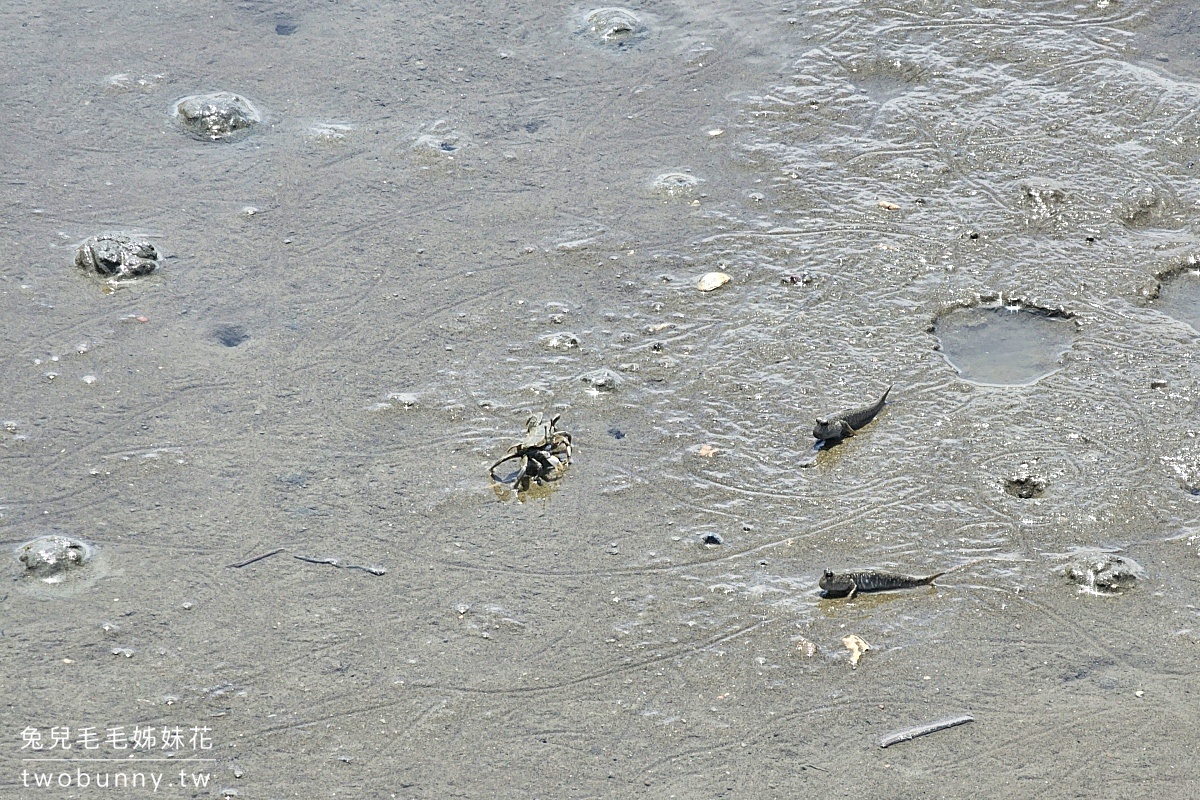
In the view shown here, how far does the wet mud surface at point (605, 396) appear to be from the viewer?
14.0ft

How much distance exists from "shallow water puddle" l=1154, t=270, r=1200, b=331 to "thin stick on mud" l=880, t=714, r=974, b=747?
98.6 inches

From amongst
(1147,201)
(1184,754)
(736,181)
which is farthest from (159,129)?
(1184,754)

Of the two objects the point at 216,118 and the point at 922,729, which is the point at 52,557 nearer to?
the point at 216,118

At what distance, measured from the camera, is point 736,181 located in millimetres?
6516

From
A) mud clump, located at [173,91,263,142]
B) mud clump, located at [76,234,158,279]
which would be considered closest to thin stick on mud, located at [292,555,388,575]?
mud clump, located at [76,234,158,279]

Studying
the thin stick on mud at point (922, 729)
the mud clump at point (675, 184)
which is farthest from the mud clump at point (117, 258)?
the thin stick on mud at point (922, 729)

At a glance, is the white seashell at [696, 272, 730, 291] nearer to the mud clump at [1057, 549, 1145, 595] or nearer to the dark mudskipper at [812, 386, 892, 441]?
the dark mudskipper at [812, 386, 892, 441]

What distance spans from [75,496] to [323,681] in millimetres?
1391

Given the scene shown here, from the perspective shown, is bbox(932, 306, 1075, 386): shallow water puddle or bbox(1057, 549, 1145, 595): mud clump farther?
bbox(932, 306, 1075, 386): shallow water puddle

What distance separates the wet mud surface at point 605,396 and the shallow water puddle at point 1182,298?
0.12 feet

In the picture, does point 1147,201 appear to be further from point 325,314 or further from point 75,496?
point 75,496

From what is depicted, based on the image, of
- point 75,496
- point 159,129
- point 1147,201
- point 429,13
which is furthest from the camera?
point 429,13

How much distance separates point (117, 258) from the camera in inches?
233

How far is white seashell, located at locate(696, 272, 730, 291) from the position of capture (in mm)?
5898
